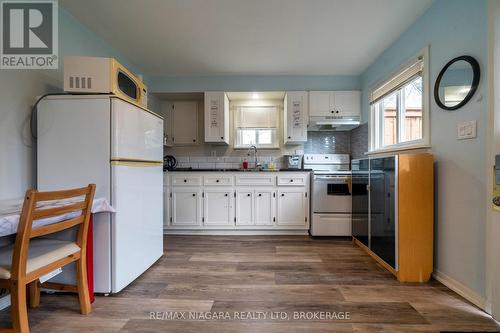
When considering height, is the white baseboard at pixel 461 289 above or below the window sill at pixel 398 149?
below

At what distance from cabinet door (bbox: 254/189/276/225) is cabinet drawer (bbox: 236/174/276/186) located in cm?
10

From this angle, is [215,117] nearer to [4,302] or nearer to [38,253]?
[38,253]

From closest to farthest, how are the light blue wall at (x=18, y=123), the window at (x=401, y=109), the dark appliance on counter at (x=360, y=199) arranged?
the light blue wall at (x=18, y=123)
the window at (x=401, y=109)
the dark appliance on counter at (x=360, y=199)

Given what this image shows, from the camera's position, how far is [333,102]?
11.2 feet

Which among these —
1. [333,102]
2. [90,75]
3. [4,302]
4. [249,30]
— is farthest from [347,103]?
[4,302]

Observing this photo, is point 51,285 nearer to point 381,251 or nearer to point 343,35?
point 381,251

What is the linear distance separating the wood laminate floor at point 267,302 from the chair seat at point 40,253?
47 cm

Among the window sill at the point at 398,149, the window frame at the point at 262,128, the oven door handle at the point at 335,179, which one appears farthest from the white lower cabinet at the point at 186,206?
the window sill at the point at 398,149

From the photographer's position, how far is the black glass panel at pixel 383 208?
193 cm

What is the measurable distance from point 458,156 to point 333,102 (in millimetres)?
1972

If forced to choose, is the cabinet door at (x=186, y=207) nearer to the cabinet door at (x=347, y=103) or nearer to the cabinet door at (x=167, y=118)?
the cabinet door at (x=167, y=118)

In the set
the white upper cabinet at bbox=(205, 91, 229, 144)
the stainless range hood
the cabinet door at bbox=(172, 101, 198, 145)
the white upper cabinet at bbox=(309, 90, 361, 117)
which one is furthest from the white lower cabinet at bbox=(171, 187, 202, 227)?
the white upper cabinet at bbox=(309, 90, 361, 117)

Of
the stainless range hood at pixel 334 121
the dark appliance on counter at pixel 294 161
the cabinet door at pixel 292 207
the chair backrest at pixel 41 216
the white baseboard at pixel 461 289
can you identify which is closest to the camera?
the chair backrest at pixel 41 216

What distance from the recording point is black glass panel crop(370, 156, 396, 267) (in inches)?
75.9
